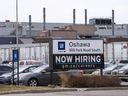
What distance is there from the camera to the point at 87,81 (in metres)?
26.5

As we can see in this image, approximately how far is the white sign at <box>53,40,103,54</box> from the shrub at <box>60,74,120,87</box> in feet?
5.97

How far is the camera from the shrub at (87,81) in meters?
26.4

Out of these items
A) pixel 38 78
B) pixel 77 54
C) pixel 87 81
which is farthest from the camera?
pixel 38 78

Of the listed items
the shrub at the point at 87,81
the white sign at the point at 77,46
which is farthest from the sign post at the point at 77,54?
the shrub at the point at 87,81

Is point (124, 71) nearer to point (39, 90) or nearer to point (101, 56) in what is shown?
point (101, 56)

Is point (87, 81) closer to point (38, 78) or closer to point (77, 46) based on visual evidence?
point (77, 46)

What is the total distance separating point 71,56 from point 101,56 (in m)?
2.01

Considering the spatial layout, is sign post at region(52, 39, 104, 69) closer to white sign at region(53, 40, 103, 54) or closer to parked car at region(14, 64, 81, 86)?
white sign at region(53, 40, 103, 54)

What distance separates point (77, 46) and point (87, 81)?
2731 millimetres

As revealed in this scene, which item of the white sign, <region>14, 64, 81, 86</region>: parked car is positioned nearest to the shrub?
the white sign

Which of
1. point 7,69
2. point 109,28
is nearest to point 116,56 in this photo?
point 7,69

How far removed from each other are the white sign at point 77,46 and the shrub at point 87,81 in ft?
5.97

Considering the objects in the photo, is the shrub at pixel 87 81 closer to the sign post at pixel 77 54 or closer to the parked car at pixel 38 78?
the sign post at pixel 77 54

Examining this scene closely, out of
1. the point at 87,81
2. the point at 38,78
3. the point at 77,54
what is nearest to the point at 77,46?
the point at 77,54
